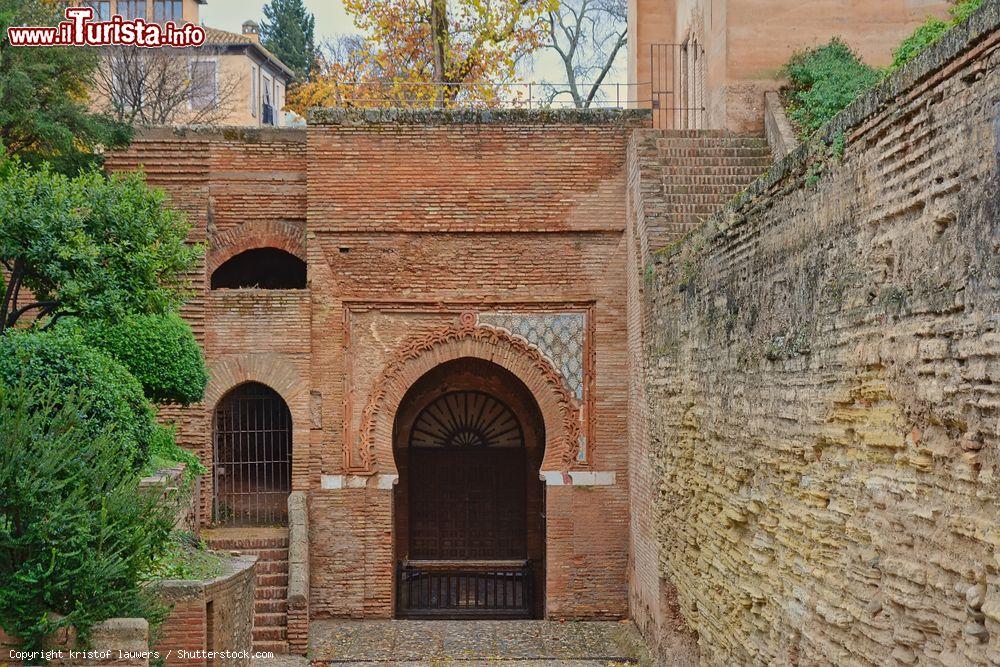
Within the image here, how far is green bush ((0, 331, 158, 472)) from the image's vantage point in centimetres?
842

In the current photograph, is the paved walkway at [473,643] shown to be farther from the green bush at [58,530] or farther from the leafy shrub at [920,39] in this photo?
the leafy shrub at [920,39]

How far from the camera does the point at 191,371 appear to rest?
11141 millimetres

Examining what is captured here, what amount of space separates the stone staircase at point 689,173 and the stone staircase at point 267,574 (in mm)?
5213

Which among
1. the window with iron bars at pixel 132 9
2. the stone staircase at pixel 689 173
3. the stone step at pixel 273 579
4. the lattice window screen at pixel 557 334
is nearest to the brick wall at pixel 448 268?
the lattice window screen at pixel 557 334

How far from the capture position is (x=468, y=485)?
17094mm

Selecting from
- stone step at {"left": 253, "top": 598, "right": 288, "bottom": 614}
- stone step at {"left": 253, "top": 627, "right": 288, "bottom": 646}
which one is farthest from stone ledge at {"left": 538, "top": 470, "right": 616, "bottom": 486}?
stone step at {"left": 253, "top": 627, "right": 288, "bottom": 646}

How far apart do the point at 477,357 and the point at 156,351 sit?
4099mm

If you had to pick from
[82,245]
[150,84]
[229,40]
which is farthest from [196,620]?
[229,40]

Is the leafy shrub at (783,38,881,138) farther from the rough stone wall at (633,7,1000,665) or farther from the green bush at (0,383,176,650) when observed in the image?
the green bush at (0,383,176,650)

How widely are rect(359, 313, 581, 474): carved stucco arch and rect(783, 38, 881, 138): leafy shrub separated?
3.85m

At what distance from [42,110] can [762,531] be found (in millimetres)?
10464

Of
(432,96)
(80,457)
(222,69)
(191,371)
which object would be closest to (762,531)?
(80,457)

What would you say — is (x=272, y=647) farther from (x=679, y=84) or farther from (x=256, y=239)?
(x=679, y=84)

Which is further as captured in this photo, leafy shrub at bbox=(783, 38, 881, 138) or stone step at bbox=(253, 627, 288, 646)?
leafy shrub at bbox=(783, 38, 881, 138)
